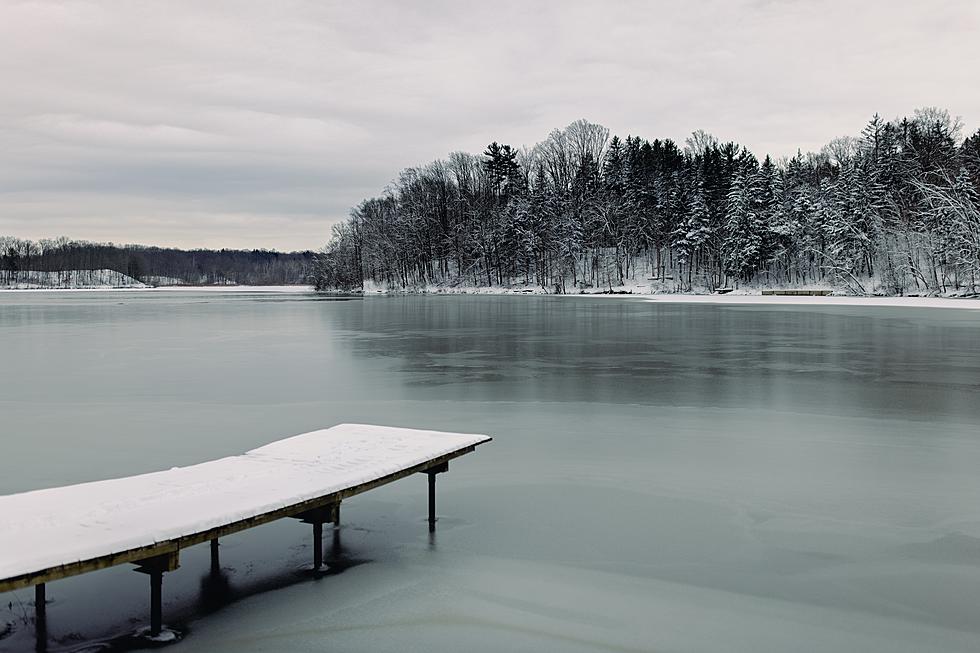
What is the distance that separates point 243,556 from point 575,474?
3351 millimetres

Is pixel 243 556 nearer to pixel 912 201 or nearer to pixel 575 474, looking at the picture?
pixel 575 474

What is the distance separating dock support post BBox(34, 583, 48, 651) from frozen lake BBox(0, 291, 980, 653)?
0.16ft

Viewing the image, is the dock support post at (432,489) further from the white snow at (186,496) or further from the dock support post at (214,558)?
the dock support post at (214,558)

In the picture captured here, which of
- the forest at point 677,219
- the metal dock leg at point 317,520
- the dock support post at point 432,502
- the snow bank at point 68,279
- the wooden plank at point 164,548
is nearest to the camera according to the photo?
the wooden plank at point 164,548

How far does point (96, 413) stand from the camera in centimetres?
1125

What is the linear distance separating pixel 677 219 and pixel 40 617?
80.3m

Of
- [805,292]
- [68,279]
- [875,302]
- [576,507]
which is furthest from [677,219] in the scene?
[68,279]

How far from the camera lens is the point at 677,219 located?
80.6m

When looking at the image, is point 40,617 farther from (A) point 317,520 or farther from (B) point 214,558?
(A) point 317,520

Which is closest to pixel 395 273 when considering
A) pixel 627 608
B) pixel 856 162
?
pixel 856 162

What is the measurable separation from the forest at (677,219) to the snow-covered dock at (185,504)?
55745mm

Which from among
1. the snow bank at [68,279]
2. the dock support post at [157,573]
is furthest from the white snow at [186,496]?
the snow bank at [68,279]

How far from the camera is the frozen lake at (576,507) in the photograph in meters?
4.37

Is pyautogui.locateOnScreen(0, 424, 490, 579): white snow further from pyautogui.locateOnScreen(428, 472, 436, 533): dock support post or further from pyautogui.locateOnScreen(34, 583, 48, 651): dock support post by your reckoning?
pyautogui.locateOnScreen(34, 583, 48, 651): dock support post
